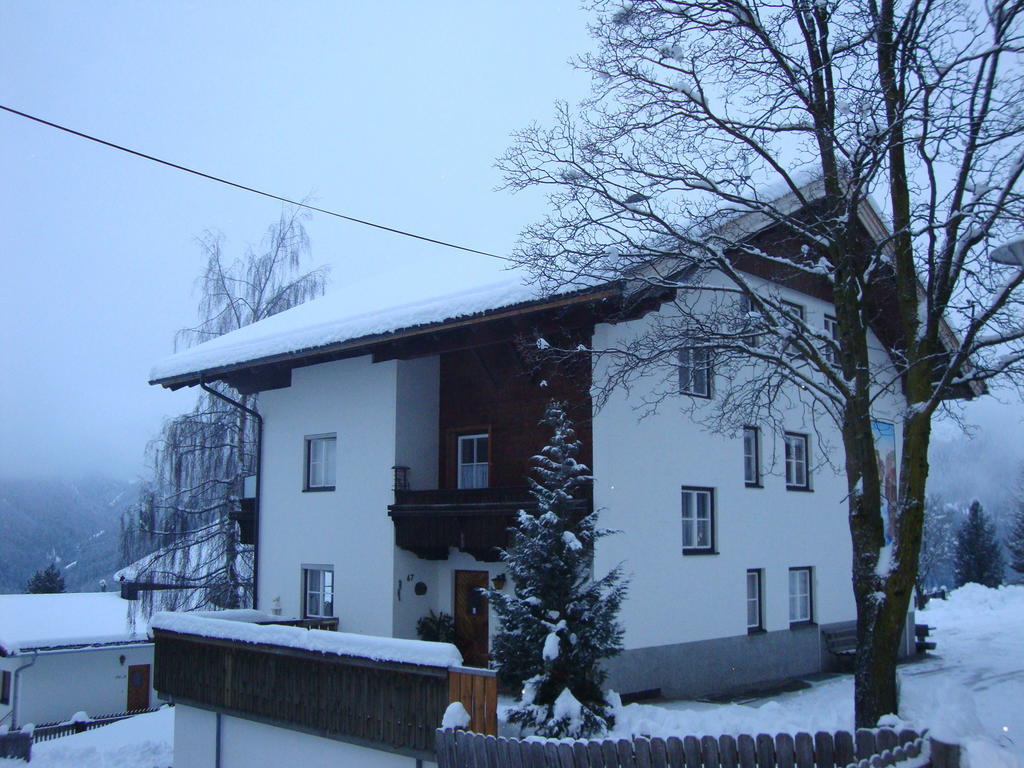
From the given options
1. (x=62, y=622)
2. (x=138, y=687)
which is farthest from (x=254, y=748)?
(x=62, y=622)

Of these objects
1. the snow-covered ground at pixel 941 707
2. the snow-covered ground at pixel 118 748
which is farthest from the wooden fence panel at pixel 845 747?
the snow-covered ground at pixel 118 748

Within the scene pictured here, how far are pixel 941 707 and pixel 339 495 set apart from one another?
1234 cm

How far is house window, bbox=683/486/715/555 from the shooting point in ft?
54.5

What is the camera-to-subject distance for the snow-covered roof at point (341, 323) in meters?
14.6

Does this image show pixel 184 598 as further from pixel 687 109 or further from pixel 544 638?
pixel 687 109

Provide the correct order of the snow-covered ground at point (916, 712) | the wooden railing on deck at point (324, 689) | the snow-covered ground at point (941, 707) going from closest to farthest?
the snow-covered ground at point (941, 707)
the snow-covered ground at point (916, 712)
the wooden railing on deck at point (324, 689)

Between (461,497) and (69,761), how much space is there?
1115 centimetres

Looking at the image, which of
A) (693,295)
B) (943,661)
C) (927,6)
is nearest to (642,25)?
(927,6)

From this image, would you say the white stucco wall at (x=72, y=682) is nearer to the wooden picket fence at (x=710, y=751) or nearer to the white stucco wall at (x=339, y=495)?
the white stucco wall at (x=339, y=495)

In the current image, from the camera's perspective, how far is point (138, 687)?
35125mm

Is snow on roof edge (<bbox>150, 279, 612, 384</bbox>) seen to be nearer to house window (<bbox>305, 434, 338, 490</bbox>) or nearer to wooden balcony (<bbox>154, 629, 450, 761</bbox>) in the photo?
house window (<bbox>305, 434, 338, 490</bbox>)

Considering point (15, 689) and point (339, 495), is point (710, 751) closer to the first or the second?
point (339, 495)

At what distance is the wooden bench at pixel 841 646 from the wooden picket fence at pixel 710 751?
11.1 m

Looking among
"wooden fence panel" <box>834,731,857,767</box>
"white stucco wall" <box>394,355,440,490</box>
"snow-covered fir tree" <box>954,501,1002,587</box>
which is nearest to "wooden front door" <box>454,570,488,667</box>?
"white stucco wall" <box>394,355,440,490</box>
